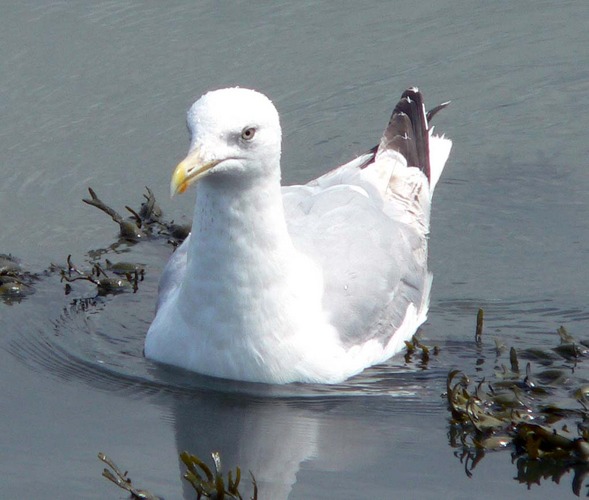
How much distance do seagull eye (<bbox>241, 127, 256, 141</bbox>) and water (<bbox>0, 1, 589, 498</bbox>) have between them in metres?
1.41

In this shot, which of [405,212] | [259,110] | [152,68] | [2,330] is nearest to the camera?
[259,110]

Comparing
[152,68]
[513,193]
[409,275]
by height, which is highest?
[152,68]

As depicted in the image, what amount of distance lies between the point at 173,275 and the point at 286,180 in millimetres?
2523

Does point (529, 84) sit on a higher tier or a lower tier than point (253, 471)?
higher

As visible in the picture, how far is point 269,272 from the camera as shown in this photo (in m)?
6.78

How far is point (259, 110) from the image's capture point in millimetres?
6246

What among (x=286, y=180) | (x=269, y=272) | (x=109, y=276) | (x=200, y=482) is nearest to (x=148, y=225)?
(x=109, y=276)

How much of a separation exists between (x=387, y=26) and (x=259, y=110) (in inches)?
204

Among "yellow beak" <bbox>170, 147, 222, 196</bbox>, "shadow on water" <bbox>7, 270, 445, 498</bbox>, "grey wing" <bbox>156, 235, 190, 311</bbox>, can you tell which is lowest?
"shadow on water" <bbox>7, 270, 445, 498</bbox>

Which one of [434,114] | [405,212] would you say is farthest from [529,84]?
[405,212]

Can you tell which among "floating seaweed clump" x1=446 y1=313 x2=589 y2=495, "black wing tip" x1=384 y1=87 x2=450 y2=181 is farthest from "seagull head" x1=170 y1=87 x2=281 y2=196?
"black wing tip" x1=384 y1=87 x2=450 y2=181

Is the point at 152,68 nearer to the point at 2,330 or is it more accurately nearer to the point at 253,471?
the point at 2,330

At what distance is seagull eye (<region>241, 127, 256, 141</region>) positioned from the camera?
620cm

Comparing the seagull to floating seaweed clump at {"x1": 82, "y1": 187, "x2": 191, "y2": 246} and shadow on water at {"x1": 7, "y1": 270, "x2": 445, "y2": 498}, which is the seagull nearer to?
shadow on water at {"x1": 7, "y1": 270, "x2": 445, "y2": 498}
